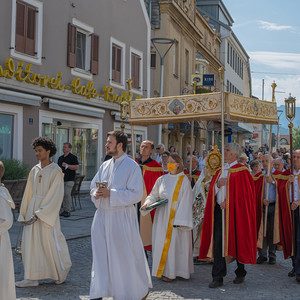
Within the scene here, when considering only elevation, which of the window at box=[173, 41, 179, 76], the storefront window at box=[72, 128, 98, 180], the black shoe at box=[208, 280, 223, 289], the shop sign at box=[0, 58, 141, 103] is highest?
the window at box=[173, 41, 179, 76]

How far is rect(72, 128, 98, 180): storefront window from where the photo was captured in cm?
1927

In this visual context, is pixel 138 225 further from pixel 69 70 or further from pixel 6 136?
pixel 69 70

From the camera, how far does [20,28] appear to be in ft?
50.4

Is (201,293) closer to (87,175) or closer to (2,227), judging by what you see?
(2,227)

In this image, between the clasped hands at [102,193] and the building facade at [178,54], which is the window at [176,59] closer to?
the building facade at [178,54]

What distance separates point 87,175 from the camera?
2005 cm

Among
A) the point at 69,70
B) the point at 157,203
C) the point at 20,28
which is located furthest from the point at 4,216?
the point at 69,70

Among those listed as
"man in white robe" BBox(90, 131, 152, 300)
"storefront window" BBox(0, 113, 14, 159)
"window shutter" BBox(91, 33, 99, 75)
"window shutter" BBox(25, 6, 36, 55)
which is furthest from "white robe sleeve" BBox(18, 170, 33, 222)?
"window shutter" BBox(91, 33, 99, 75)

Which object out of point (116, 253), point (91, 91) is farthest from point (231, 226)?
point (91, 91)

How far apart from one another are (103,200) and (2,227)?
1.41m

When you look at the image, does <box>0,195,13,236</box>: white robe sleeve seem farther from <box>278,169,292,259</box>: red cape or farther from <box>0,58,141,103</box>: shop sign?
<box>0,58,141,103</box>: shop sign

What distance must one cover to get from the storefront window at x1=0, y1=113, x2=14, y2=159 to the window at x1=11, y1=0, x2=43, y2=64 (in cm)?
174

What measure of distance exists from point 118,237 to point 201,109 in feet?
A: 8.87

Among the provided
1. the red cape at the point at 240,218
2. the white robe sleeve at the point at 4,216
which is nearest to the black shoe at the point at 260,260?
the red cape at the point at 240,218
